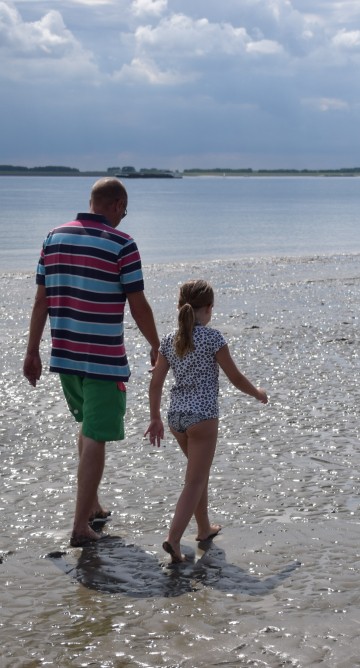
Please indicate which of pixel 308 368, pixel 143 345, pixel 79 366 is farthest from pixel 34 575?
pixel 143 345

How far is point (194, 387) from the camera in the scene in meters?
5.10

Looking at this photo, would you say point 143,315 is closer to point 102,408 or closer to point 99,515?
point 102,408

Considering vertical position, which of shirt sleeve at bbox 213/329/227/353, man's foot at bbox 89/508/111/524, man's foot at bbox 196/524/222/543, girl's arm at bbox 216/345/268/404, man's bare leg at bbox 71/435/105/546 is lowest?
man's foot at bbox 89/508/111/524

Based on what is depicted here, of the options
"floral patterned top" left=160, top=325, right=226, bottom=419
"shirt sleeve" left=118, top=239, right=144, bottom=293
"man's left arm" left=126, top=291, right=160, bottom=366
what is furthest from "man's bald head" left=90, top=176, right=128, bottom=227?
"floral patterned top" left=160, top=325, right=226, bottom=419

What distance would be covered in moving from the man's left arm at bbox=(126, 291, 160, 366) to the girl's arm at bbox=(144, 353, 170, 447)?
196mm

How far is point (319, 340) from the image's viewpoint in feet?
39.5

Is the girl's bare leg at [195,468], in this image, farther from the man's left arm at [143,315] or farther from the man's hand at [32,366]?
the man's hand at [32,366]

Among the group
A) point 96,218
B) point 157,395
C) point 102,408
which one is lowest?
point 102,408

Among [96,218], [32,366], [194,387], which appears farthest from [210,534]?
[96,218]

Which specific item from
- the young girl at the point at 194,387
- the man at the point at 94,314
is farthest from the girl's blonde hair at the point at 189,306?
the man at the point at 94,314

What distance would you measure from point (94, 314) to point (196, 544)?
1277 mm

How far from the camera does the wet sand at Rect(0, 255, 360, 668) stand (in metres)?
4.12

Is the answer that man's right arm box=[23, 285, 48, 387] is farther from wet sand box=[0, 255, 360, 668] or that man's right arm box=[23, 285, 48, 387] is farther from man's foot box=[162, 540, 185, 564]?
man's foot box=[162, 540, 185, 564]

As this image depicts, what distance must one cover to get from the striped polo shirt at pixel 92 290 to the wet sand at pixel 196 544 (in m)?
0.94
